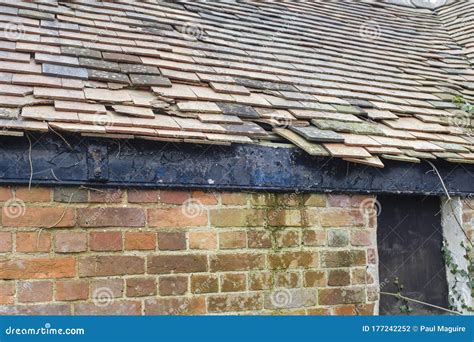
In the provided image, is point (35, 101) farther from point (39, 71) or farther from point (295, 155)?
point (295, 155)

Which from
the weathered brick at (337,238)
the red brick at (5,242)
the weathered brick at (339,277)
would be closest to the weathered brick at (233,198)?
the weathered brick at (337,238)

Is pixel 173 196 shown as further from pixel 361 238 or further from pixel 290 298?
pixel 361 238

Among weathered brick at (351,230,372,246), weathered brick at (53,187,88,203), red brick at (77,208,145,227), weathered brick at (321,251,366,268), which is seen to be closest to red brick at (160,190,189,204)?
red brick at (77,208,145,227)

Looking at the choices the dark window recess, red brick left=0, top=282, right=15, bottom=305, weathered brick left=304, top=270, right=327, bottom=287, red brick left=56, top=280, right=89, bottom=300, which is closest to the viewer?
red brick left=0, top=282, right=15, bottom=305

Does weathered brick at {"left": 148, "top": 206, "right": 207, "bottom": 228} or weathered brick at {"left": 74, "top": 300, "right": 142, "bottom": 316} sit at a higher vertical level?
weathered brick at {"left": 148, "top": 206, "right": 207, "bottom": 228}

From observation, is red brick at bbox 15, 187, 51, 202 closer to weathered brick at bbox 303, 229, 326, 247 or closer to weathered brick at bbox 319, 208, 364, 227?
weathered brick at bbox 303, 229, 326, 247

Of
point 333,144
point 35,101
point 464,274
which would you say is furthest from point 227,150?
point 464,274

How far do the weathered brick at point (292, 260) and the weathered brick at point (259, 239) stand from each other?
3.1 inches

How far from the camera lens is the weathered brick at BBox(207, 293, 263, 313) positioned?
2746 millimetres

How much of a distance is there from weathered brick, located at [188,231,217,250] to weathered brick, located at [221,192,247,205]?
200 mm

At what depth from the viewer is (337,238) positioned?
3133 mm

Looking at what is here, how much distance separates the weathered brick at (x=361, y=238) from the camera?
10.5 ft

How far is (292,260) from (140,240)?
0.94 m

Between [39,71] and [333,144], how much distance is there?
1770 millimetres
